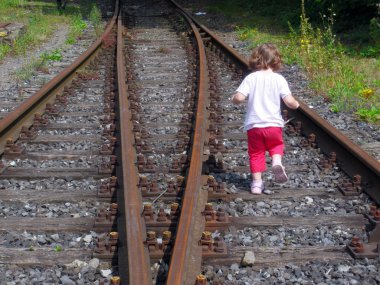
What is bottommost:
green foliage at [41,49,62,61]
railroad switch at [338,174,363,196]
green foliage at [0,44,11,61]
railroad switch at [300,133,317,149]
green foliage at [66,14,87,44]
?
railroad switch at [338,174,363,196]

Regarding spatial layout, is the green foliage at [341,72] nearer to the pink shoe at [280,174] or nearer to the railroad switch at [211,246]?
the pink shoe at [280,174]

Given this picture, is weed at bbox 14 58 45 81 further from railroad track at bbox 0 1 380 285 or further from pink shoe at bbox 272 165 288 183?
pink shoe at bbox 272 165 288 183

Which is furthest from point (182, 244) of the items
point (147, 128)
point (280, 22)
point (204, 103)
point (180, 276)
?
point (280, 22)

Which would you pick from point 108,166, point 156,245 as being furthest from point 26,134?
point 156,245

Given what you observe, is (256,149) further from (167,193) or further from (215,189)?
(167,193)

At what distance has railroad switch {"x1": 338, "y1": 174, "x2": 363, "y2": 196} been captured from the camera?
15.1 feet

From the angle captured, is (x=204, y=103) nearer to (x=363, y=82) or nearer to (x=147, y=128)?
(x=147, y=128)

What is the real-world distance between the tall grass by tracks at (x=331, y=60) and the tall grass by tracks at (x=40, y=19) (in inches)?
159

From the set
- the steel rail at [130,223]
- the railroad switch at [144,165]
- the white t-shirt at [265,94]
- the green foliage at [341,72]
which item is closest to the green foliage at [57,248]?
the steel rail at [130,223]

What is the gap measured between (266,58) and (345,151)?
1088 mm

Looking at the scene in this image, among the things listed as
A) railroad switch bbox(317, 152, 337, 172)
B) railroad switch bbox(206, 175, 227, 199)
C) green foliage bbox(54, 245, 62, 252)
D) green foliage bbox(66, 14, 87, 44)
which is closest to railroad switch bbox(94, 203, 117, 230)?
green foliage bbox(54, 245, 62, 252)

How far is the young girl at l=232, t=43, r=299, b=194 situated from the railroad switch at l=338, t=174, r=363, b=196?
52 cm

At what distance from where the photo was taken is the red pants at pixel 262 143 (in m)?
4.87

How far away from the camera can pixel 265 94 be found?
4.85 metres
